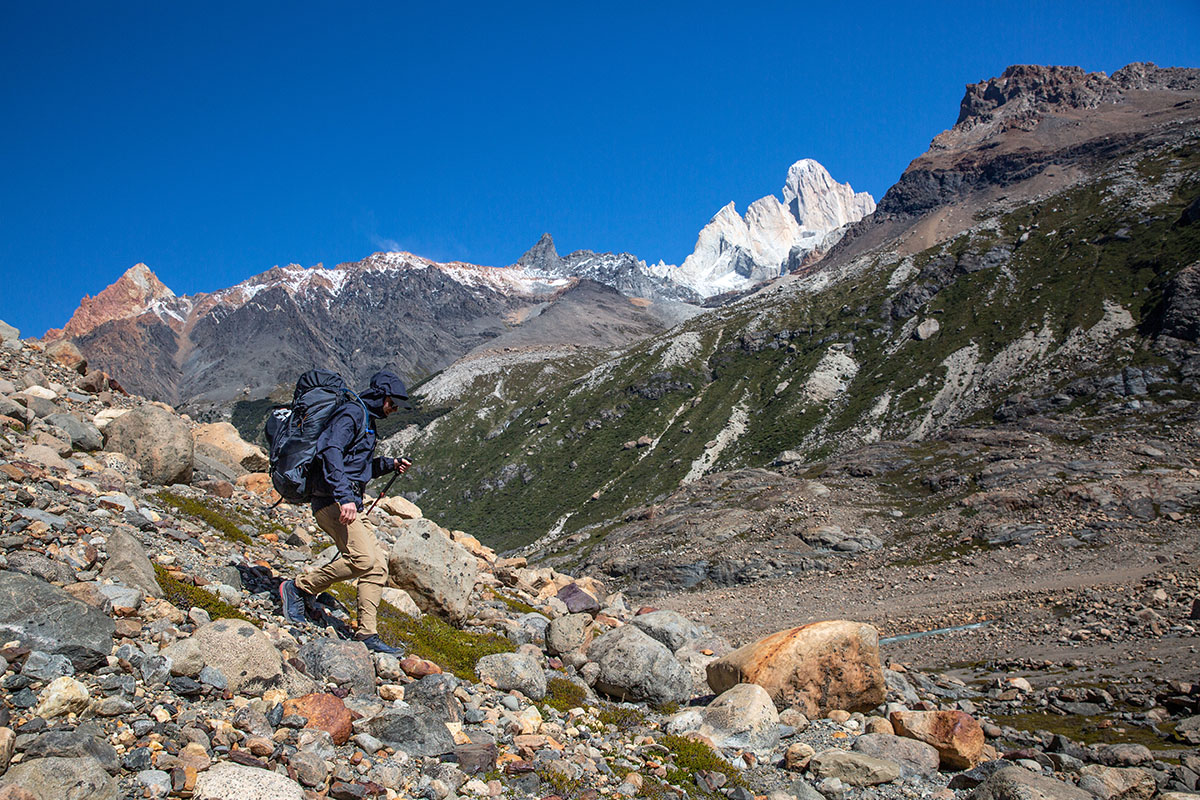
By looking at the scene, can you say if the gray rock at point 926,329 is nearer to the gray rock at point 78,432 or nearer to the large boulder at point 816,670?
the large boulder at point 816,670

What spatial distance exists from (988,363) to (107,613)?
162 m

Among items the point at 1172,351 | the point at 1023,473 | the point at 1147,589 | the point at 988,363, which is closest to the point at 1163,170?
the point at 988,363

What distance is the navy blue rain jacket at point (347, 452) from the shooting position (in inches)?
400

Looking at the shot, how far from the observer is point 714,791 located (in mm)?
9273

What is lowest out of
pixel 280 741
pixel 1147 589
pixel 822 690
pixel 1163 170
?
pixel 1147 589

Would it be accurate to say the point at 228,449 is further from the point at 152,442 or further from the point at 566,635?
the point at 566,635

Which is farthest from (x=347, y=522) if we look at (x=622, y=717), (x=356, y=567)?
(x=622, y=717)

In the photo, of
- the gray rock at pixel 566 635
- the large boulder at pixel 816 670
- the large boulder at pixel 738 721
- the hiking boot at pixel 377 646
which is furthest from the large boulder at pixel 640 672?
the hiking boot at pixel 377 646

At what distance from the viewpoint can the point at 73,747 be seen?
540 cm

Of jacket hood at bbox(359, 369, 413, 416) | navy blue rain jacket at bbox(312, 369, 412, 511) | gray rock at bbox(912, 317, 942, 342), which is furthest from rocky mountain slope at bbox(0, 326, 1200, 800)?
gray rock at bbox(912, 317, 942, 342)

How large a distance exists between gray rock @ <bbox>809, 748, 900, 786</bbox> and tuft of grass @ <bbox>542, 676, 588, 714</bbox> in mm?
Result: 4115

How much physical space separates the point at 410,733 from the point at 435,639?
204 inches

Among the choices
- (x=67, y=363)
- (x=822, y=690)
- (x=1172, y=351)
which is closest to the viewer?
(x=822, y=690)

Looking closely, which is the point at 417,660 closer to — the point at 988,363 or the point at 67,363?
the point at 67,363
